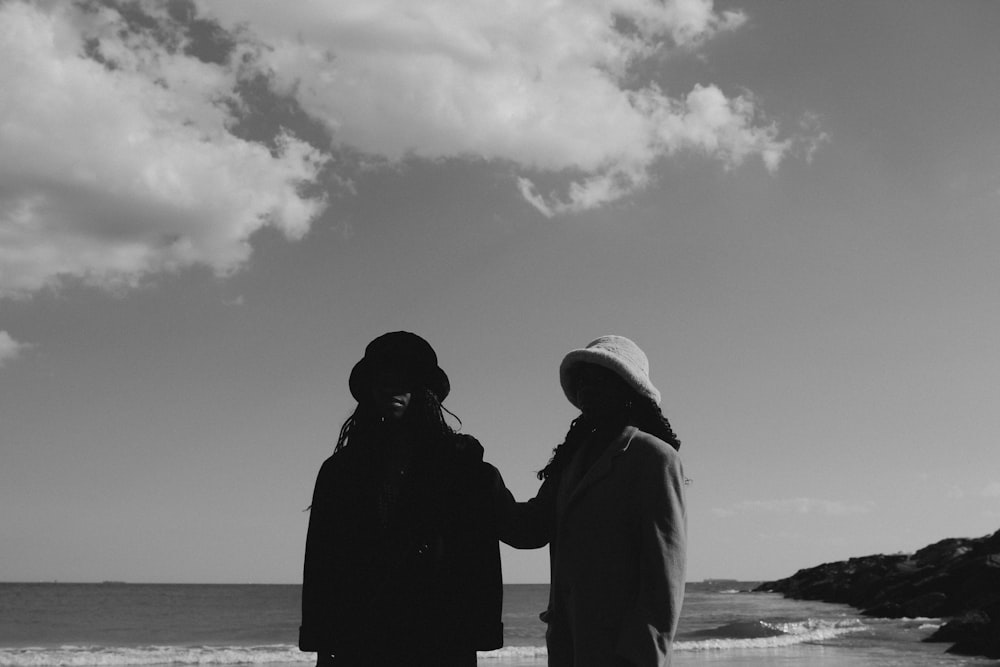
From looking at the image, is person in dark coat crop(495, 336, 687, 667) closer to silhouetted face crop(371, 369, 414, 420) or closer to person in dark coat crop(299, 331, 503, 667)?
person in dark coat crop(299, 331, 503, 667)

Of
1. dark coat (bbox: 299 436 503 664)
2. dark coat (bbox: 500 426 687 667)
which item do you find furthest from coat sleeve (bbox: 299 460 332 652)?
dark coat (bbox: 500 426 687 667)

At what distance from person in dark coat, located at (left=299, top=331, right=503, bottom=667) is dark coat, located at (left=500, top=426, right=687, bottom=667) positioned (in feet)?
0.82

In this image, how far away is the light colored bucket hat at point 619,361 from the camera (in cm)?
278

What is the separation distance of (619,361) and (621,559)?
0.57 metres

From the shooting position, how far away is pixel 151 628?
31.5 meters

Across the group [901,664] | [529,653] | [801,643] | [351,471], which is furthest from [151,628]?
[351,471]

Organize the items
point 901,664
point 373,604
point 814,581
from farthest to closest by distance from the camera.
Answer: point 814,581 < point 901,664 < point 373,604

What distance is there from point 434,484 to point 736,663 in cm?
1263

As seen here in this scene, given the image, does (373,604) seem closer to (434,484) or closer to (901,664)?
(434,484)

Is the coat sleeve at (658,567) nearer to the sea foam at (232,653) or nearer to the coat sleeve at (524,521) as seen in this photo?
the coat sleeve at (524,521)

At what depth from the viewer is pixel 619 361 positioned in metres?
2.77

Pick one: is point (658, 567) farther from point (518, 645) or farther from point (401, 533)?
point (518, 645)

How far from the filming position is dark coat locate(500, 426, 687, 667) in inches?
98.2

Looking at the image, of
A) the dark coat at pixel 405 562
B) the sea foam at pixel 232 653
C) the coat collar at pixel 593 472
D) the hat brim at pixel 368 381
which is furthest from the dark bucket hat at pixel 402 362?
the sea foam at pixel 232 653
